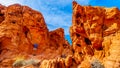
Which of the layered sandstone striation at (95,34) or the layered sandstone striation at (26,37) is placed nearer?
the layered sandstone striation at (95,34)

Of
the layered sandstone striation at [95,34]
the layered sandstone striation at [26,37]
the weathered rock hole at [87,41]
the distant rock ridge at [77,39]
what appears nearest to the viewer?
the layered sandstone striation at [95,34]

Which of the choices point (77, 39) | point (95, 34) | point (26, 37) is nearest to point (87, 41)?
point (77, 39)

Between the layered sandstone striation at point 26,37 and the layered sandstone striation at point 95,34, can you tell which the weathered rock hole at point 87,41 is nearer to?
the layered sandstone striation at point 95,34

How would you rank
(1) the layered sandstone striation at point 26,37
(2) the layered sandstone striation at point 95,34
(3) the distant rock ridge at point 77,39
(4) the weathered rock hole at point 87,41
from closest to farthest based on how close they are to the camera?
(2) the layered sandstone striation at point 95,34, (3) the distant rock ridge at point 77,39, (4) the weathered rock hole at point 87,41, (1) the layered sandstone striation at point 26,37

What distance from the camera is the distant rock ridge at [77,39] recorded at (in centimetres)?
2125

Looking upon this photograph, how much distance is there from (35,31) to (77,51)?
19.2 m

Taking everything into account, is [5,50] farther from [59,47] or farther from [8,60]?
[59,47]

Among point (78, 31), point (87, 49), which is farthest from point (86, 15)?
point (87, 49)

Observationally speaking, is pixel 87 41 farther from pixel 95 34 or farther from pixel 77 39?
pixel 95 34

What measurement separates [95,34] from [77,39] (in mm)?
2626

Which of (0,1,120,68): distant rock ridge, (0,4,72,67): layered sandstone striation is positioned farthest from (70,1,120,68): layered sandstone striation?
(0,4,72,67): layered sandstone striation

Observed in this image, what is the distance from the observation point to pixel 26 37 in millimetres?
40750

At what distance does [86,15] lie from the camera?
24.8m

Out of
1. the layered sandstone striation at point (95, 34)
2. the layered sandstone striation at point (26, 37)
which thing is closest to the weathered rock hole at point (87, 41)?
the layered sandstone striation at point (95, 34)
